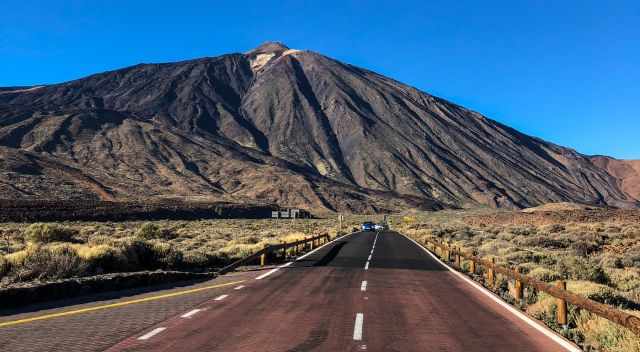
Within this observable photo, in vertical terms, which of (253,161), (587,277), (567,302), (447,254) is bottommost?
(567,302)

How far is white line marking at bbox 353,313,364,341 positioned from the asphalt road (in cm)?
2

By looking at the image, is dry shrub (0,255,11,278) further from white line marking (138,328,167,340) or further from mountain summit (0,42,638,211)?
mountain summit (0,42,638,211)

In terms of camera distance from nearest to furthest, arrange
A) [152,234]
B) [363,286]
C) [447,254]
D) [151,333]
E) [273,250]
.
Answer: [151,333] < [363,286] < [273,250] < [447,254] < [152,234]

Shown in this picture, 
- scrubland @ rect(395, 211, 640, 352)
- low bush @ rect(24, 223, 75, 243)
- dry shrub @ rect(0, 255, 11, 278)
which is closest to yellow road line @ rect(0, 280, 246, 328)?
dry shrub @ rect(0, 255, 11, 278)

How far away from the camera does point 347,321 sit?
9969 mm

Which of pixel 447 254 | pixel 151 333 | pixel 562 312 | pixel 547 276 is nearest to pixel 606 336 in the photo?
pixel 562 312

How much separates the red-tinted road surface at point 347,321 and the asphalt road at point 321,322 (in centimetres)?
2

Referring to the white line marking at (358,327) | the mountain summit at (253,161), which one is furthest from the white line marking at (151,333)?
the mountain summit at (253,161)

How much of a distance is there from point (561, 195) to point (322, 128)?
82809mm

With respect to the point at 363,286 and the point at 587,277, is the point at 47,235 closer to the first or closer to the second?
the point at 363,286

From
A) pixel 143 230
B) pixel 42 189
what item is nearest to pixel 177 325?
pixel 143 230

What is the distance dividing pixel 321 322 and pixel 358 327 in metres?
0.79

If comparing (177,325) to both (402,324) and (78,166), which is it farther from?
(78,166)

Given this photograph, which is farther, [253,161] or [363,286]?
[253,161]
